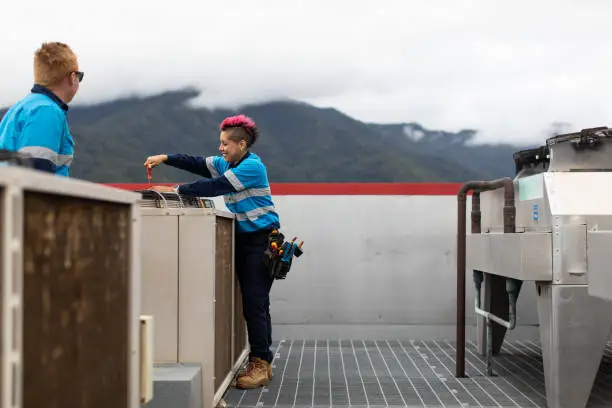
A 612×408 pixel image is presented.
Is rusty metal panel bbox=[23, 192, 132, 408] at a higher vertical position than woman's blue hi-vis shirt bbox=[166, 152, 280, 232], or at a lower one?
lower

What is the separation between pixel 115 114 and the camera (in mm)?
36781

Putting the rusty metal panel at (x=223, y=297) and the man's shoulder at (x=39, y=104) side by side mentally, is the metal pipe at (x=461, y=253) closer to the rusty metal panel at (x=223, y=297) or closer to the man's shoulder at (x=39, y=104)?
the rusty metal panel at (x=223, y=297)

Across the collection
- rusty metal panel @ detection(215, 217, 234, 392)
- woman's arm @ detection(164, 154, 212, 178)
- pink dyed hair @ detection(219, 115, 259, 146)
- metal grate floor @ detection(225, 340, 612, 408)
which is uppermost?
pink dyed hair @ detection(219, 115, 259, 146)

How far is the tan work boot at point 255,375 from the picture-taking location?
4859 mm

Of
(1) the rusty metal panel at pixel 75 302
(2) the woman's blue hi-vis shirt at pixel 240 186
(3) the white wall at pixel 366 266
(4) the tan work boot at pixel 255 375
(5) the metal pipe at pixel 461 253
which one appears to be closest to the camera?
(1) the rusty metal panel at pixel 75 302

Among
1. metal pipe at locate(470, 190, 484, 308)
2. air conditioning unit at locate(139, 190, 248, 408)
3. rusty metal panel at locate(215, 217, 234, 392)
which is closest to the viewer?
air conditioning unit at locate(139, 190, 248, 408)

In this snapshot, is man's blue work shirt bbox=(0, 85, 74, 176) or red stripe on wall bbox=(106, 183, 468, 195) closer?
man's blue work shirt bbox=(0, 85, 74, 176)

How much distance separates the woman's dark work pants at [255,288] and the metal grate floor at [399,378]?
0.31 meters

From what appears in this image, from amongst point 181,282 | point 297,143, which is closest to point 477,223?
point 181,282

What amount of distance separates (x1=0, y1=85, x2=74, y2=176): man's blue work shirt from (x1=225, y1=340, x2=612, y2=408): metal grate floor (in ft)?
6.53

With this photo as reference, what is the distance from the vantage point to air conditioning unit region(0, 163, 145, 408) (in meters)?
1.39

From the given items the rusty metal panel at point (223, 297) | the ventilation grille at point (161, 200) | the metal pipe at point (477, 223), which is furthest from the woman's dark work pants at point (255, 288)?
the metal pipe at point (477, 223)

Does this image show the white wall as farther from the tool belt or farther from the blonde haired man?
the blonde haired man

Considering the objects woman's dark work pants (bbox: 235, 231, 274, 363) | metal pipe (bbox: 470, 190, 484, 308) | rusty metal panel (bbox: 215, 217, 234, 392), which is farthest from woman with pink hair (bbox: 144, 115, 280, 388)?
metal pipe (bbox: 470, 190, 484, 308)
